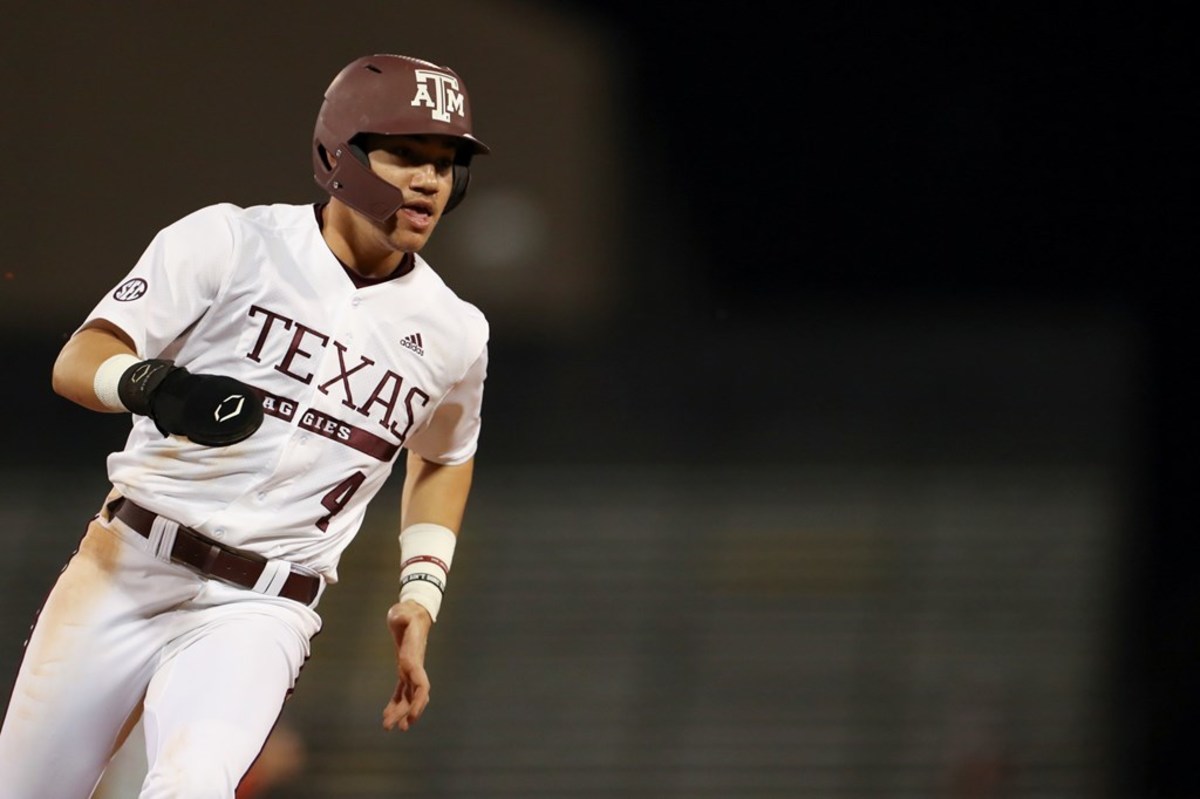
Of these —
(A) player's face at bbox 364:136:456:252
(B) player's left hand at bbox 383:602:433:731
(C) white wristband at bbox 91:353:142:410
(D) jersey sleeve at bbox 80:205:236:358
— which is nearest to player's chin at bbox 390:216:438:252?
(A) player's face at bbox 364:136:456:252

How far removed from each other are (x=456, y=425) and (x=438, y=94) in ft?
2.39

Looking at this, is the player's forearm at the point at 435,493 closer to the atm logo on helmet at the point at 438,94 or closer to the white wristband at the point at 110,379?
the atm logo on helmet at the point at 438,94

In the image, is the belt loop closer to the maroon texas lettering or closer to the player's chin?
the maroon texas lettering

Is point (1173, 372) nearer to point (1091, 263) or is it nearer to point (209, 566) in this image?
point (1091, 263)

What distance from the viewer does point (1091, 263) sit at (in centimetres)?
863

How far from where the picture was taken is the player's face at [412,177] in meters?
2.90

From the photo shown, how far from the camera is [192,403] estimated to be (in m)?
2.34

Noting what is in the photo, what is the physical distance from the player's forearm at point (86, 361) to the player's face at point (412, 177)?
54cm

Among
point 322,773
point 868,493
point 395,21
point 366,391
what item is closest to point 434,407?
point 366,391

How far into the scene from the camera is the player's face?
290 centimetres

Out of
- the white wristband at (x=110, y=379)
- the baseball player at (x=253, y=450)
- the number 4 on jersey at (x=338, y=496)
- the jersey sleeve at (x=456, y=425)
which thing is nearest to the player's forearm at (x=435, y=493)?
the jersey sleeve at (x=456, y=425)

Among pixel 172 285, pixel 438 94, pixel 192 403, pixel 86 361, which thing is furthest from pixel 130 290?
pixel 438 94

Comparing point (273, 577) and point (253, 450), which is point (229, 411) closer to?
point (253, 450)

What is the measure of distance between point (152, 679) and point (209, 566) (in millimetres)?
222
